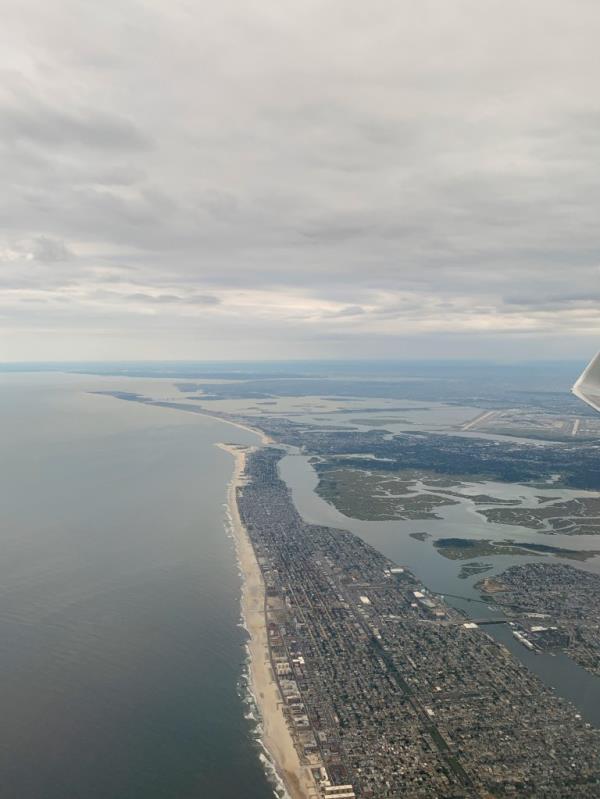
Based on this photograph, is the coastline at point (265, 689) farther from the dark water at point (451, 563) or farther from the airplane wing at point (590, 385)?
the airplane wing at point (590, 385)

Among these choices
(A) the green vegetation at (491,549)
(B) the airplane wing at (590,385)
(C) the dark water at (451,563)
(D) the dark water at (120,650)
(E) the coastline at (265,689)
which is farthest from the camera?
(A) the green vegetation at (491,549)

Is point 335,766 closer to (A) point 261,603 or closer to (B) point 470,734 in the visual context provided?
(B) point 470,734

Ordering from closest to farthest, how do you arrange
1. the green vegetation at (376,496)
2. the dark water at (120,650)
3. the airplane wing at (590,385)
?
1. the airplane wing at (590,385)
2. the dark water at (120,650)
3. the green vegetation at (376,496)

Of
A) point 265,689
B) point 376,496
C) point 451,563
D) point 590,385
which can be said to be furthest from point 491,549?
point 590,385

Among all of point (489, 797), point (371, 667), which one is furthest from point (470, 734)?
point (371, 667)

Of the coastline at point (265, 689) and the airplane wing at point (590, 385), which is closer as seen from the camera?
the airplane wing at point (590, 385)

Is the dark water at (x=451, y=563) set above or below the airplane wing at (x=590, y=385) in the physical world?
below

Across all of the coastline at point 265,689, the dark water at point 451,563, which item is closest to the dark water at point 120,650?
the coastline at point 265,689

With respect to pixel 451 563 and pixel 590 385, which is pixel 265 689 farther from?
pixel 451 563
